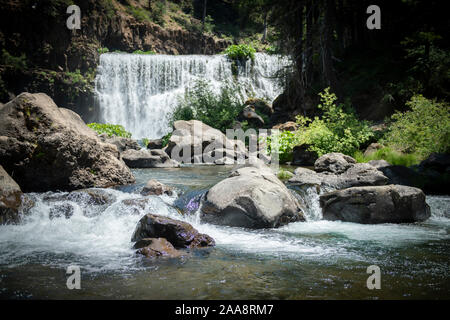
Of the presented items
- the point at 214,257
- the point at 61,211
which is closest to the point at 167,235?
the point at 214,257

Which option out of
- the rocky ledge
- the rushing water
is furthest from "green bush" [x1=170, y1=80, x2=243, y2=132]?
the rocky ledge

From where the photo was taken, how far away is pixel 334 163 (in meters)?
9.73

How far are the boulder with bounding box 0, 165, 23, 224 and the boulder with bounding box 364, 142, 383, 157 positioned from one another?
378 inches

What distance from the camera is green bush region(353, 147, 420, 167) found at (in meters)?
9.62

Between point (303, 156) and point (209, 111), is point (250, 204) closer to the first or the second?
point (303, 156)

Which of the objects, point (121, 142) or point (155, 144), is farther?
point (155, 144)

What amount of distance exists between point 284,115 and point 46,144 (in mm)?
13202

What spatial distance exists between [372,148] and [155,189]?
740 cm

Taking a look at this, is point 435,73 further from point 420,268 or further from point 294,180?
point 420,268

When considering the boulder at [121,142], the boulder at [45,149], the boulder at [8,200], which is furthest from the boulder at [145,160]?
the boulder at [8,200]

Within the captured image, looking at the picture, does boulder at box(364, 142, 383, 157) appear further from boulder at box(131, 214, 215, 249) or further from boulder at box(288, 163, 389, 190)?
boulder at box(131, 214, 215, 249)

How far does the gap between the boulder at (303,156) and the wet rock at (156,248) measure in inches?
Answer: 329

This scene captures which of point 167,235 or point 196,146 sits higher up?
point 196,146

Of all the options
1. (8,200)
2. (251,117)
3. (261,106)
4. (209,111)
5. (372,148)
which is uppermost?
(261,106)
